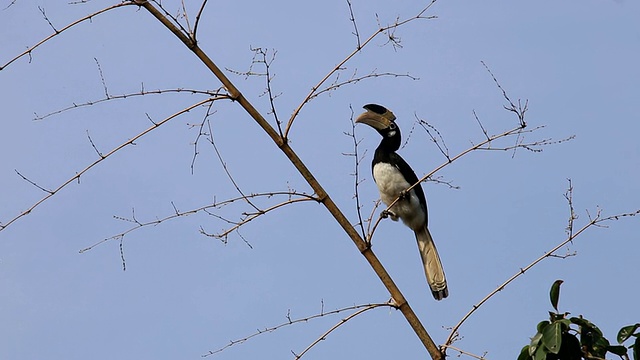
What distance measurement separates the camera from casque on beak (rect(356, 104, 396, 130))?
550 centimetres

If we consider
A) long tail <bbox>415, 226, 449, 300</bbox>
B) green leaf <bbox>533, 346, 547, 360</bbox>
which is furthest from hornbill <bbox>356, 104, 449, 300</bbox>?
green leaf <bbox>533, 346, 547, 360</bbox>

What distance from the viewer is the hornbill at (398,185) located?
5676mm

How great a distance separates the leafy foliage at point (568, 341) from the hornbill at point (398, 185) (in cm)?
274

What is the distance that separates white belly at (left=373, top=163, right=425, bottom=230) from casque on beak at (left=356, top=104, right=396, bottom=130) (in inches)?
12.7

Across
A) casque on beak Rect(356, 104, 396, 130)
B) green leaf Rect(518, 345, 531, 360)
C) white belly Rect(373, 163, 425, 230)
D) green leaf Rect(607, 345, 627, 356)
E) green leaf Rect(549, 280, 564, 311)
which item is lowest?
green leaf Rect(607, 345, 627, 356)

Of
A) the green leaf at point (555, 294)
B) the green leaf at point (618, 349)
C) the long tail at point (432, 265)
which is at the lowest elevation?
the green leaf at point (618, 349)

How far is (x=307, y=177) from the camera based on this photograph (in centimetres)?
284

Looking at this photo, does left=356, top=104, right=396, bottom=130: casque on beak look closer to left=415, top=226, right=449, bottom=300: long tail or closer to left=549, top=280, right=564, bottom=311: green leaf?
left=415, top=226, right=449, bottom=300: long tail

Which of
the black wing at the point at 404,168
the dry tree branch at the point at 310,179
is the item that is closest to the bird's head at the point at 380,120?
the black wing at the point at 404,168

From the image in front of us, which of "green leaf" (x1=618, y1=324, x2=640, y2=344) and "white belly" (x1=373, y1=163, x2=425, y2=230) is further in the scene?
"white belly" (x1=373, y1=163, x2=425, y2=230)

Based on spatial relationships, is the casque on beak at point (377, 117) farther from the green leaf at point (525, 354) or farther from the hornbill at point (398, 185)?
the green leaf at point (525, 354)

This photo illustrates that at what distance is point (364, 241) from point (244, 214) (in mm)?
378

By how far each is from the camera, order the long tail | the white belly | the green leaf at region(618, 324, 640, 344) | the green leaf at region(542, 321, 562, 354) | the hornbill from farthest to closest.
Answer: the white belly → the hornbill → the long tail → the green leaf at region(618, 324, 640, 344) → the green leaf at region(542, 321, 562, 354)

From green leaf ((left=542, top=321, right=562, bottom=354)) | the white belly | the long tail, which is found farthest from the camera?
the white belly
